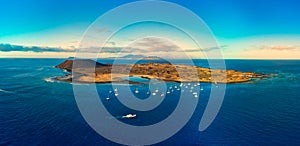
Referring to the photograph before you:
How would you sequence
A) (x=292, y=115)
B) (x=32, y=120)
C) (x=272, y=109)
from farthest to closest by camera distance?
1. (x=272, y=109)
2. (x=292, y=115)
3. (x=32, y=120)

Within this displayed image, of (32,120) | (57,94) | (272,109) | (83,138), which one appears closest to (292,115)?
(272,109)

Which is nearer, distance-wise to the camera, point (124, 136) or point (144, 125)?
point (124, 136)

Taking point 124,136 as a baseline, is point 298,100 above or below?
above

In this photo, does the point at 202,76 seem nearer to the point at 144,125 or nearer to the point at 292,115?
the point at 292,115

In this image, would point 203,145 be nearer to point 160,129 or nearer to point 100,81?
point 160,129

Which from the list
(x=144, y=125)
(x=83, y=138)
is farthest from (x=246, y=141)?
(x=83, y=138)

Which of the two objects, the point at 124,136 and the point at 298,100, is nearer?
the point at 124,136

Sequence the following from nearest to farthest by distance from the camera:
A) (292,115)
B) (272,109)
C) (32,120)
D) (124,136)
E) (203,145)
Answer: (203,145) < (124,136) < (32,120) < (292,115) < (272,109)

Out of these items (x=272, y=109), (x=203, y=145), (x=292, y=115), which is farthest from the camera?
(x=272, y=109)

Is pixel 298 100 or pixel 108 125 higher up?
pixel 298 100
